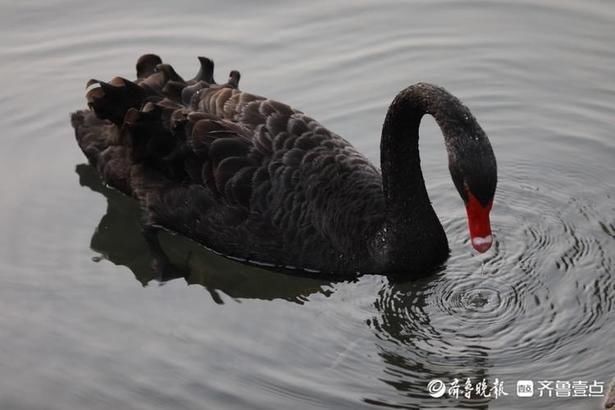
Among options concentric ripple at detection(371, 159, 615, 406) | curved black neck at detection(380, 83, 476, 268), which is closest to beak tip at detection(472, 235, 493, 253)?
concentric ripple at detection(371, 159, 615, 406)

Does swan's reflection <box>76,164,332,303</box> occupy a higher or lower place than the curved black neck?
lower

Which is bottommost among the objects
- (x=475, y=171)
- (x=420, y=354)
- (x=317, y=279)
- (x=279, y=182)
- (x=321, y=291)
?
(x=420, y=354)

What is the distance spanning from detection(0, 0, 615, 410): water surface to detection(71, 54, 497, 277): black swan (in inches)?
7.0

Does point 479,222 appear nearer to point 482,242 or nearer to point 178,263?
point 482,242

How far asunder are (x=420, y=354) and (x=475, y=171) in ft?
3.48

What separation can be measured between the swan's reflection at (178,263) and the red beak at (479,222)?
1.09 meters

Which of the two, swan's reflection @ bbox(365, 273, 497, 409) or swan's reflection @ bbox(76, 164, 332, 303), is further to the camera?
swan's reflection @ bbox(76, 164, 332, 303)

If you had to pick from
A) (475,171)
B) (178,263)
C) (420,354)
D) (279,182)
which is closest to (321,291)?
(279,182)

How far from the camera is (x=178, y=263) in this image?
25.2 feet

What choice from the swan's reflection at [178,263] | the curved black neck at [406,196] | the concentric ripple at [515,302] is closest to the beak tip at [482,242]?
the concentric ripple at [515,302]

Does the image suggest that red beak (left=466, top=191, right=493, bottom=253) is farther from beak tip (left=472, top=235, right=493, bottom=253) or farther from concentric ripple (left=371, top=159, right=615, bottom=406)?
concentric ripple (left=371, top=159, right=615, bottom=406)

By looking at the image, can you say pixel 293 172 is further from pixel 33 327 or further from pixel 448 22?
pixel 448 22

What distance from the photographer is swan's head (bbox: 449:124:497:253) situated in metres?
6.29

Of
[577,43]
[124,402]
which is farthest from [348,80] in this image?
[124,402]
